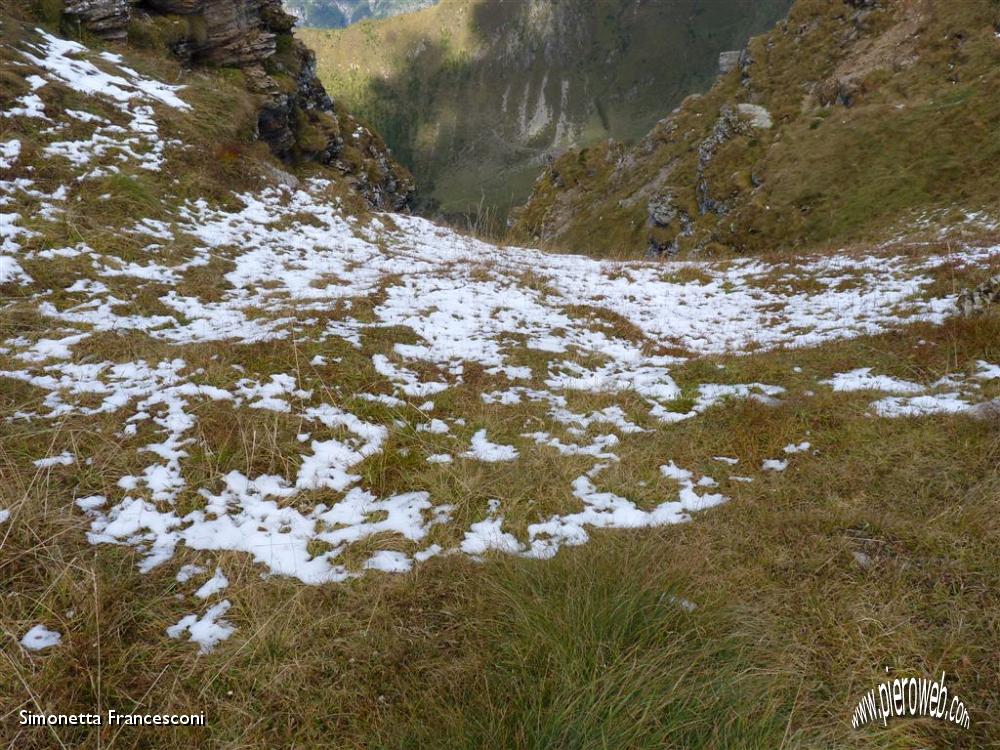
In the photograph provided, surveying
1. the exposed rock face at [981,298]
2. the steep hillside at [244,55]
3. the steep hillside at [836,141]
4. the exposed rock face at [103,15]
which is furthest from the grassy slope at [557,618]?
the steep hillside at [836,141]

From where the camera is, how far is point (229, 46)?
2242 centimetres

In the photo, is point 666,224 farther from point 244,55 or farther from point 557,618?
point 557,618

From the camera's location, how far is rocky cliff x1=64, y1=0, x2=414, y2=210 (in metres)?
18.7

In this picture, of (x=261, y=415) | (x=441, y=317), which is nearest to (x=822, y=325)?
(x=441, y=317)

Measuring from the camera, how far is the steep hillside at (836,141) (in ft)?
115

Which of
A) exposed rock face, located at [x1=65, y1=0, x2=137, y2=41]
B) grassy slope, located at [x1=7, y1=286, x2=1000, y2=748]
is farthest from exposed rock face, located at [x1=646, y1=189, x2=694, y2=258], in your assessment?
grassy slope, located at [x1=7, y1=286, x2=1000, y2=748]

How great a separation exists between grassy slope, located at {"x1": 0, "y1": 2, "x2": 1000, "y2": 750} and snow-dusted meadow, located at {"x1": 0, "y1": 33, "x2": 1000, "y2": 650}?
→ 0.24 meters

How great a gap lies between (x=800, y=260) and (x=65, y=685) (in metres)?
21.2

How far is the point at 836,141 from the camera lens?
147 feet

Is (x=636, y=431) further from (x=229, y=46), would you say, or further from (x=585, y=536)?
(x=229, y=46)

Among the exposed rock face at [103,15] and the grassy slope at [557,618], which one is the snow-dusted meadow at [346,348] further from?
the exposed rock face at [103,15]
